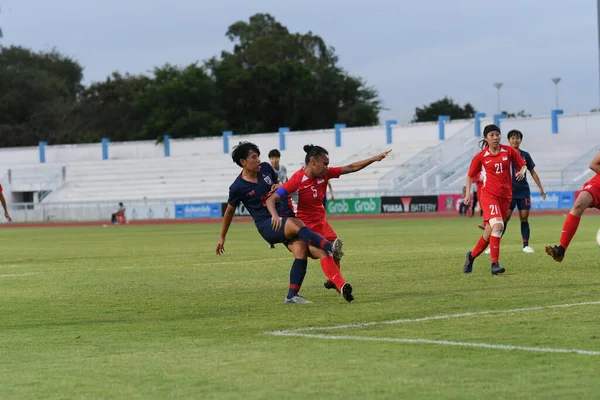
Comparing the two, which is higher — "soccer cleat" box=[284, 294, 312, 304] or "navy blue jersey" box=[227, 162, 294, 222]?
"navy blue jersey" box=[227, 162, 294, 222]

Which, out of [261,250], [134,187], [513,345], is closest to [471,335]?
[513,345]

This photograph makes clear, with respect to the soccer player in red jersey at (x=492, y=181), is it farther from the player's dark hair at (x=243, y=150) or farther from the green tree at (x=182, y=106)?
the green tree at (x=182, y=106)

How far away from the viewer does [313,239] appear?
38.8 feet

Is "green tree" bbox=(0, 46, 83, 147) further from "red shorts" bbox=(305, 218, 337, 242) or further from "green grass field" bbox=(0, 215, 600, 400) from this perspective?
"red shorts" bbox=(305, 218, 337, 242)

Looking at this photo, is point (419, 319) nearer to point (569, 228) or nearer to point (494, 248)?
point (569, 228)

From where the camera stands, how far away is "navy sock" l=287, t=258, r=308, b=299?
11914 millimetres

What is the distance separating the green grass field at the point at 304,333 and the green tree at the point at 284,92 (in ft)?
263

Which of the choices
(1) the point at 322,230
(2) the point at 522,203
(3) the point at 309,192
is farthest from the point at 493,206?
(2) the point at 522,203

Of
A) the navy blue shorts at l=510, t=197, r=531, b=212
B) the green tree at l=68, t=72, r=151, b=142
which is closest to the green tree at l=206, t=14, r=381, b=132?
the green tree at l=68, t=72, r=151, b=142

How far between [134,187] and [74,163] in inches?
371

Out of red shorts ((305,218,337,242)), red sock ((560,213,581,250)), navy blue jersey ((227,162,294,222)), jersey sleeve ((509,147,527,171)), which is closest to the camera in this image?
navy blue jersey ((227,162,294,222))

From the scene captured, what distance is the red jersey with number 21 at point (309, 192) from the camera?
12.2 m

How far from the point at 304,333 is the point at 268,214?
3.50 m

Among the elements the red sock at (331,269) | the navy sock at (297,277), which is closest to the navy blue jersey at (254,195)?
the navy sock at (297,277)
